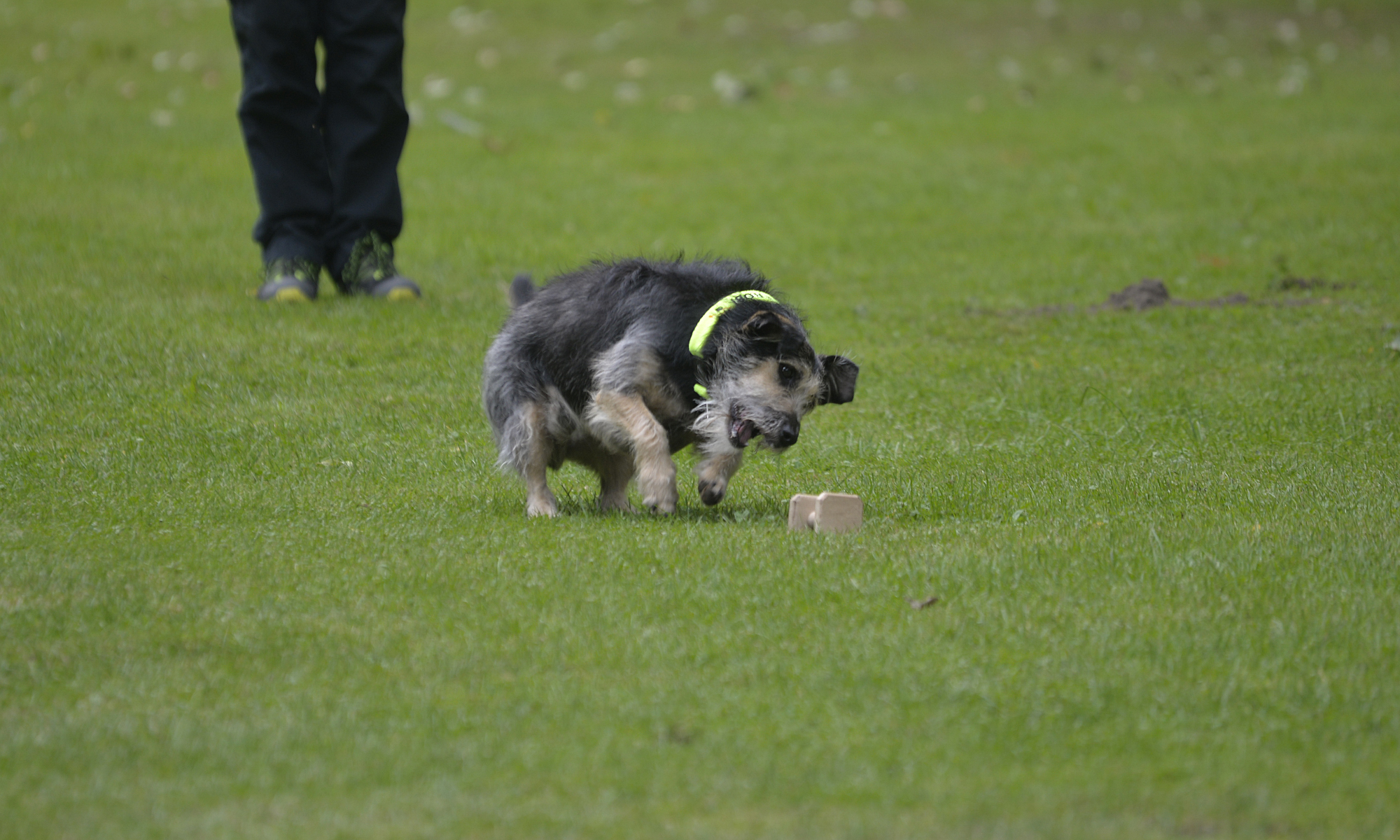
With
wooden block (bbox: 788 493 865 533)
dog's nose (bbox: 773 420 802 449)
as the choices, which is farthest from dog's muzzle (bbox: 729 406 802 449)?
wooden block (bbox: 788 493 865 533)

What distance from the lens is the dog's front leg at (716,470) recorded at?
227 inches

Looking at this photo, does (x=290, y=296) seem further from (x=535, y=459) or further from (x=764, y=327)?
(x=764, y=327)

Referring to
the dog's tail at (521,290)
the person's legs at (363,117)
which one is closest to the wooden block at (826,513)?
the dog's tail at (521,290)

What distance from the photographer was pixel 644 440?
5754mm

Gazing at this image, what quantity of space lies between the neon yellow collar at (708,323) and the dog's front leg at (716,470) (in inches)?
8.3

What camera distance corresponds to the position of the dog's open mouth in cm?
569

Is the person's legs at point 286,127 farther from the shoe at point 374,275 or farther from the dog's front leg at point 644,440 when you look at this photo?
the dog's front leg at point 644,440

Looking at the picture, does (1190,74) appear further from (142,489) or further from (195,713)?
(195,713)

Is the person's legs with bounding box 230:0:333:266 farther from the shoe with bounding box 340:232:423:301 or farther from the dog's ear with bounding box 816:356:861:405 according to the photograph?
the dog's ear with bounding box 816:356:861:405

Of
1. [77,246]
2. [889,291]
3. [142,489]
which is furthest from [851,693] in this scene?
[77,246]

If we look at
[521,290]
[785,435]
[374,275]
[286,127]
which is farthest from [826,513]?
[286,127]

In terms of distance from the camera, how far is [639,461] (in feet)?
19.0

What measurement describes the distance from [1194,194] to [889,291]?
12.6ft

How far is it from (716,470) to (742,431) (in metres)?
0.20
